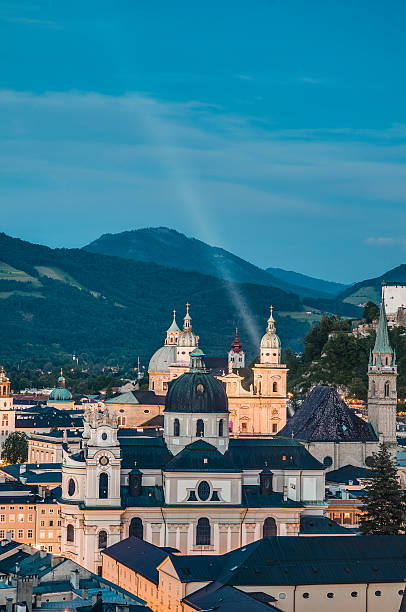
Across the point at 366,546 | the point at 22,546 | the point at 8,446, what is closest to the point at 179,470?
the point at 22,546

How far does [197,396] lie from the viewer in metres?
91.2

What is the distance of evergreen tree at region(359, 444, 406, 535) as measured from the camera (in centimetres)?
8606

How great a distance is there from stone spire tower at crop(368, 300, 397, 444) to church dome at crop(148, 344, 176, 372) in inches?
1454

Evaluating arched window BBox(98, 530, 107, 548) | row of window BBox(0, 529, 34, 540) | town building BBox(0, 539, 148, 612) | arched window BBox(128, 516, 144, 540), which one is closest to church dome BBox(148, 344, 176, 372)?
row of window BBox(0, 529, 34, 540)

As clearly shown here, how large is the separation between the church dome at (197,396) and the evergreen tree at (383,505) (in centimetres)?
867

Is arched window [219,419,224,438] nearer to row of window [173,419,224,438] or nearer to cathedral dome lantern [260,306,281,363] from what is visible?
row of window [173,419,224,438]

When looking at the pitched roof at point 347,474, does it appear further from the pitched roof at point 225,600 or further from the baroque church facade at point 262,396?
the pitched roof at point 225,600

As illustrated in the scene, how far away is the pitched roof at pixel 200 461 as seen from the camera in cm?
8725

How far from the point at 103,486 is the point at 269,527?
8.47m

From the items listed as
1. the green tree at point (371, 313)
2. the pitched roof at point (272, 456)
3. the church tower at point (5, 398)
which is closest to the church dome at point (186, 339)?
the church tower at point (5, 398)

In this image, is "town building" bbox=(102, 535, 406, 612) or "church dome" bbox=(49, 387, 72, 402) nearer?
"town building" bbox=(102, 535, 406, 612)

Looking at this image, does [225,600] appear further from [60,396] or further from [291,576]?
[60,396]

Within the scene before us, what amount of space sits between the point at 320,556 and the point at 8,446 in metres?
68.5

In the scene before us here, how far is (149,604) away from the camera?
7156 centimetres
